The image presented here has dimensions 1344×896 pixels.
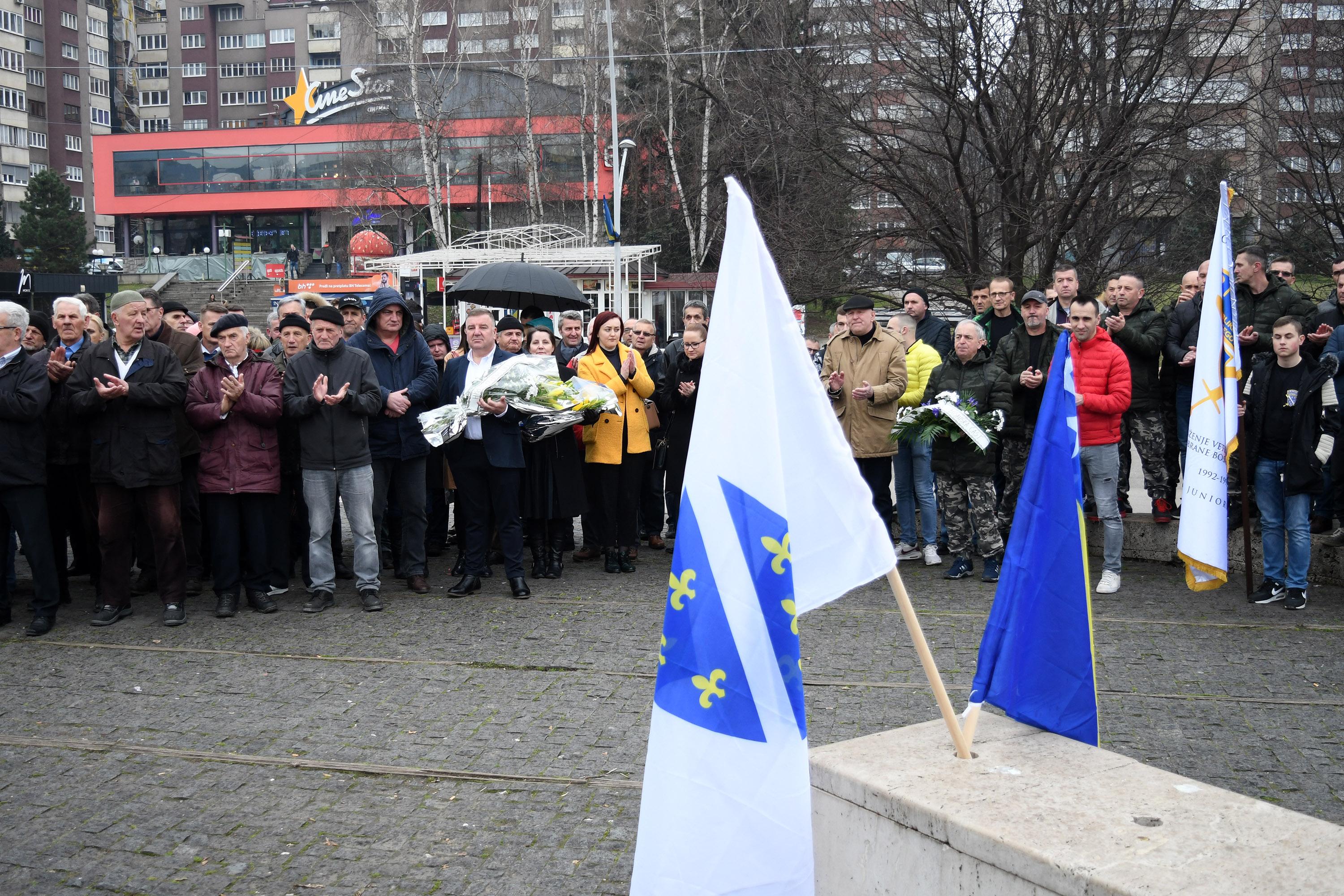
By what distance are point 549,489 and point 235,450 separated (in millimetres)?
2414

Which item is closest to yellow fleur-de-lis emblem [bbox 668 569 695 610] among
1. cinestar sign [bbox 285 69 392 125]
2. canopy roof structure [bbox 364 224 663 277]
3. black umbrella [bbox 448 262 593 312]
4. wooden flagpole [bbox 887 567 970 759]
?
wooden flagpole [bbox 887 567 970 759]

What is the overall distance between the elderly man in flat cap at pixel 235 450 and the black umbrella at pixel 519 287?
11.7 feet

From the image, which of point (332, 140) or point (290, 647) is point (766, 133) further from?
point (332, 140)

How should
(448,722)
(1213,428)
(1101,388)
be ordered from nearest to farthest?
(448,722)
(1213,428)
(1101,388)

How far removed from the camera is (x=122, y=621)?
8.45 metres

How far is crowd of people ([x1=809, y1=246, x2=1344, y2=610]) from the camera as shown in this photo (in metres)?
8.70

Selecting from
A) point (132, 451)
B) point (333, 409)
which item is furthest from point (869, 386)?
point (132, 451)

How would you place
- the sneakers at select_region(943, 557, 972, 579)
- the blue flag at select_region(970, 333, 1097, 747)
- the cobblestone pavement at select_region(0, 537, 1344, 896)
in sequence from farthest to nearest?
1. the sneakers at select_region(943, 557, 972, 579)
2. the cobblestone pavement at select_region(0, 537, 1344, 896)
3. the blue flag at select_region(970, 333, 1097, 747)

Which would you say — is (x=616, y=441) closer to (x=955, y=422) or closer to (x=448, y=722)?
(x=955, y=422)

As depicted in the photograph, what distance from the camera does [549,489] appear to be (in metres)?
9.66

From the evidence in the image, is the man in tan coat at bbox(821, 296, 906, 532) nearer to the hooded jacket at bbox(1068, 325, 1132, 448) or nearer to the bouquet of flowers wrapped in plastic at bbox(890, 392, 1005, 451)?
the bouquet of flowers wrapped in plastic at bbox(890, 392, 1005, 451)

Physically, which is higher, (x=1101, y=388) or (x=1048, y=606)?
(x=1101, y=388)

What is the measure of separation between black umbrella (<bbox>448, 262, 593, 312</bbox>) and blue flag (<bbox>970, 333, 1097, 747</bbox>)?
8.43m

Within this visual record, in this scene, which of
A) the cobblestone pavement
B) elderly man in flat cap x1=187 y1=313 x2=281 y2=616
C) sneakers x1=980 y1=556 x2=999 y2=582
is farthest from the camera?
sneakers x1=980 y1=556 x2=999 y2=582
